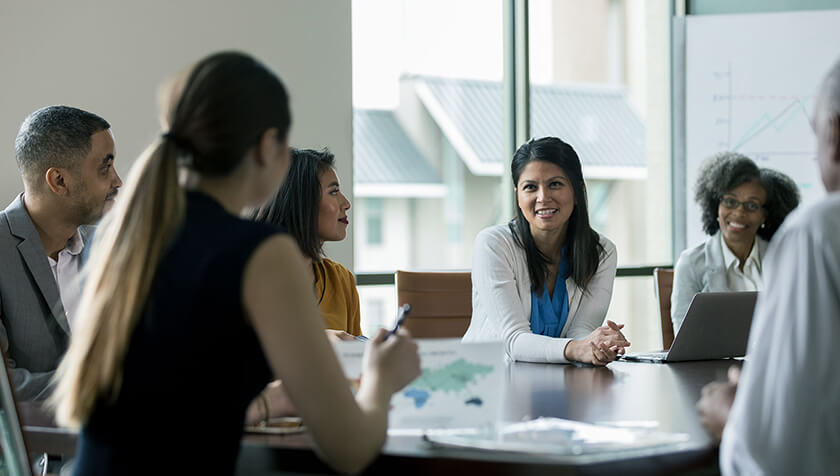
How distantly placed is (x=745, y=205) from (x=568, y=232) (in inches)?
49.5

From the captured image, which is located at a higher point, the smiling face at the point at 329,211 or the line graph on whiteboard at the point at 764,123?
the line graph on whiteboard at the point at 764,123

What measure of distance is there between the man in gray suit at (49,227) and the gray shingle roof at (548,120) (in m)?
2.57

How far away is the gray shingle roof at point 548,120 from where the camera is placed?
520cm

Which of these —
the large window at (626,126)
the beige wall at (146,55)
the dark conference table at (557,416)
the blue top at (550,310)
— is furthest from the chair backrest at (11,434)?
the large window at (626,126)

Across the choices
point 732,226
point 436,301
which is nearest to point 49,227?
point 436,301

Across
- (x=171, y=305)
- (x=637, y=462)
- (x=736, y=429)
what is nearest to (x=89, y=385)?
(x=171, y=305)

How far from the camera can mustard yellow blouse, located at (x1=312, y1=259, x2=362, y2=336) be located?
2808 millimetres

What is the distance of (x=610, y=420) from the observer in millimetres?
1632

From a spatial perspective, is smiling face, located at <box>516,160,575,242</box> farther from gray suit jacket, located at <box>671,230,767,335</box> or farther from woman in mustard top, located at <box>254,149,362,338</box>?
gray suit jacket, located at <box>671,230,767,335</box>

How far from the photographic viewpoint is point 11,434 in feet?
5.56

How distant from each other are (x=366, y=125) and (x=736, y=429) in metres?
3.82

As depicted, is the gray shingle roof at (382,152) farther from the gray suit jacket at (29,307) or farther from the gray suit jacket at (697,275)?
the gray suit jacket at (29,307)

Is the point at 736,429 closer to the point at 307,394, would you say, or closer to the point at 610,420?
the point at 610,420

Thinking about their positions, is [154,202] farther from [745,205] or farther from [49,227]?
[745,205]
